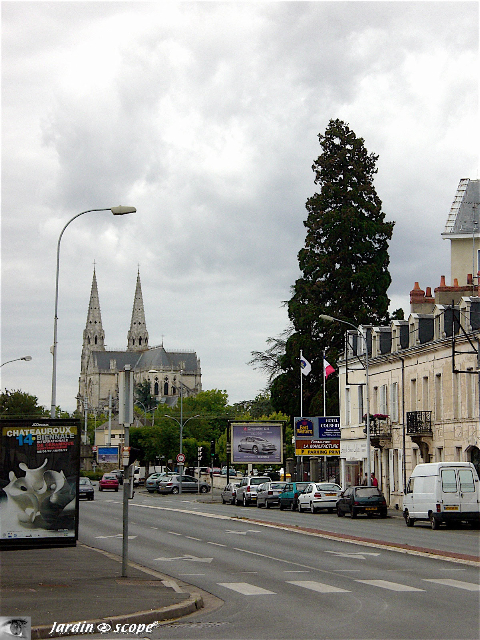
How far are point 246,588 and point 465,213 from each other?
47608 millimetres

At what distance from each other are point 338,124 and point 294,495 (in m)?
30.8

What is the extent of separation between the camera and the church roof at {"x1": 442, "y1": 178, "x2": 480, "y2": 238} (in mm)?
60188

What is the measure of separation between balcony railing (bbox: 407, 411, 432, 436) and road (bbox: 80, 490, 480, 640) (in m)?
13.2

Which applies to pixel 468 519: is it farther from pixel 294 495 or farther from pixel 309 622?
pixel 309 622

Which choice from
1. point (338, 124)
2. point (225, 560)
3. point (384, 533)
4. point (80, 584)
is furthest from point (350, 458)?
point (80, 584)

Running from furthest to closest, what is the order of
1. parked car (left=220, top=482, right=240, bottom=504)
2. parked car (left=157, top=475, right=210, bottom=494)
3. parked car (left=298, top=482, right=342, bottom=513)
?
1. parked car (left=157, top=475, right=210, bottom=494)
2. parked car (left=220, top=482, right=240, bottom=504)
3. parked car (left=298, top=482, right=342, bottom=513)

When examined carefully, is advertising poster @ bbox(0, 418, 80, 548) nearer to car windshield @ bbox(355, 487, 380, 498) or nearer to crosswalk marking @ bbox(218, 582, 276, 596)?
crosswalk marking @ bbox(218, 582, 276, 596)

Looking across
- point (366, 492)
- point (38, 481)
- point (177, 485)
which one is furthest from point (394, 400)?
point (38, 481)

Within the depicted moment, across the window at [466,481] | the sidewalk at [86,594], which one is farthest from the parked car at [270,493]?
the sidewalk at [86,594]

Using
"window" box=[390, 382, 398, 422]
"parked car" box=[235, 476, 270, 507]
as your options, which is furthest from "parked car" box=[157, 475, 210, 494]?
"window" box=[390, 382, 398, 422]

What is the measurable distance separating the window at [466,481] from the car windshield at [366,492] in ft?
30.3

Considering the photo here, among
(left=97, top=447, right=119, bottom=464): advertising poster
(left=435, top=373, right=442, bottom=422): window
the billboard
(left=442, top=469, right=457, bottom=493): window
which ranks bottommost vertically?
(left=442, top=469, right=457, bottom=493): window

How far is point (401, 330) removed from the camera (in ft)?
173

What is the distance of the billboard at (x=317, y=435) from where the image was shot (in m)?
59.2
